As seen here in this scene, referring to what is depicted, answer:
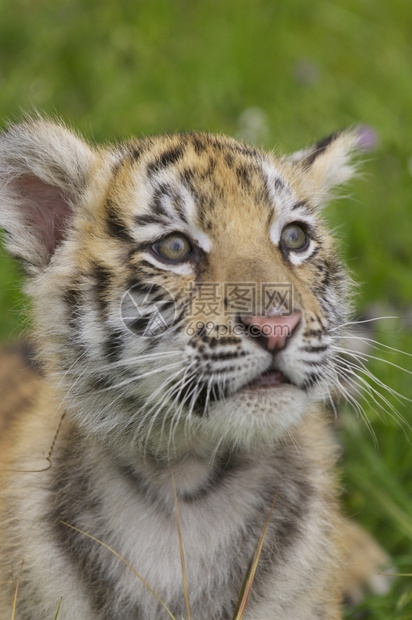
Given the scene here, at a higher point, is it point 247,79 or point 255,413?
point 247,79

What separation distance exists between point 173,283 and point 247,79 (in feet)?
16.2

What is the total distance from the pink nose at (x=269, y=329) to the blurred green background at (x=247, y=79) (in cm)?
284

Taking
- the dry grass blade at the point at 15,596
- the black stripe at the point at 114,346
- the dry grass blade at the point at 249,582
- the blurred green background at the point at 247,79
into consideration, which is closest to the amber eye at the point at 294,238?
the black stripe at the point at 114,346

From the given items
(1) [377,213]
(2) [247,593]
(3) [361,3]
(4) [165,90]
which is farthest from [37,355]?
(3) [361,3]

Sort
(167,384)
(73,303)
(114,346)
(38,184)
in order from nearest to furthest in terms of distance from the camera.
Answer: (167,384) → (114,346) → (73,303) → (38,184)

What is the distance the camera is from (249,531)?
347 centimetres

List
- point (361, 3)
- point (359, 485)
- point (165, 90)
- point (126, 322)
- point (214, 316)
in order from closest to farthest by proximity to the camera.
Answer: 1. point (214, 316)
2. point (126, 322)
3. point (359, 485)
4. point (165, 90)
5. point (361, 3)

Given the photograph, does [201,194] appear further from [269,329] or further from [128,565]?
[128,565]

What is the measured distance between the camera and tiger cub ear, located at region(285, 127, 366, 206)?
161 inches

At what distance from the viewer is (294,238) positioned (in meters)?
3.56

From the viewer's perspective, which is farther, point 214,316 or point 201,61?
point 201,61

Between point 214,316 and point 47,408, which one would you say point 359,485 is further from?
point 214,316

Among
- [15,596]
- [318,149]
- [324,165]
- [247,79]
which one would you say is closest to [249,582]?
[15,596]

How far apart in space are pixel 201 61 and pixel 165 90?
430 mm
